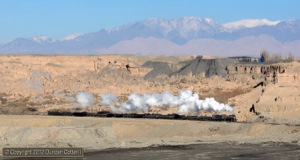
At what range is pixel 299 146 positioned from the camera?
54375 mm

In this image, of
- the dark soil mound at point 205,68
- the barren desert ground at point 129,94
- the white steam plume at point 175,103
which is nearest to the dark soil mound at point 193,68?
the dark soil mound at point 205,68

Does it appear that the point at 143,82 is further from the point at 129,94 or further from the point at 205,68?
the point at 129,94

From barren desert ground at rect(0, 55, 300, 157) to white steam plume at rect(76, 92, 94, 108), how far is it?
1.11 ft

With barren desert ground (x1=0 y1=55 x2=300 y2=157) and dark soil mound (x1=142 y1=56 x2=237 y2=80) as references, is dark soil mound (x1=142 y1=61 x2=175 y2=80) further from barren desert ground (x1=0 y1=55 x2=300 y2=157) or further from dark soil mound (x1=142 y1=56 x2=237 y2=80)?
barren desert ground (x1=0 y1=55 x2=300 y2=157)

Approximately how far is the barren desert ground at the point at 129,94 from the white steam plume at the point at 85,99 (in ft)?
1.11

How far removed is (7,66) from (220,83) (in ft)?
169

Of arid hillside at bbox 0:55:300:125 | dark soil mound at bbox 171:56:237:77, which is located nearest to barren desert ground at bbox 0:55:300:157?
arid hillside at bbox 0:55:300:125

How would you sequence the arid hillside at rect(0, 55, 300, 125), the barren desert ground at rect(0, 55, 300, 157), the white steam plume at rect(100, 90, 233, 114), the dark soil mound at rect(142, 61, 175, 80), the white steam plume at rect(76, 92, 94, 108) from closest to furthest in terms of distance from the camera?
1. the barren desert ground at rect(0, 55, 300, 157)
2. the white steam plume at rect(100, 90, 233, 114)
3. the arid hillside at rect(0, 55, 300, 125)
4. the white steam plume at rect(76, 92, 94, 108)
5. the dark soil mound at rect(142, 61, 175, 80)

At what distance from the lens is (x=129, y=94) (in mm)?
99438

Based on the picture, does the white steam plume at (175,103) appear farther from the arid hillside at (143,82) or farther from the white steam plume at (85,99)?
the white steam plume at (85,99)

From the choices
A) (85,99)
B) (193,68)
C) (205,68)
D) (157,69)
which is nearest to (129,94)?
(85,99)

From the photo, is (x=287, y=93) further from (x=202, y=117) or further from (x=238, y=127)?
(x=238, y=127)

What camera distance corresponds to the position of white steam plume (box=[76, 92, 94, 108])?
92.5 m

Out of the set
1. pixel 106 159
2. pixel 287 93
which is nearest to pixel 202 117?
pixel 287 93
